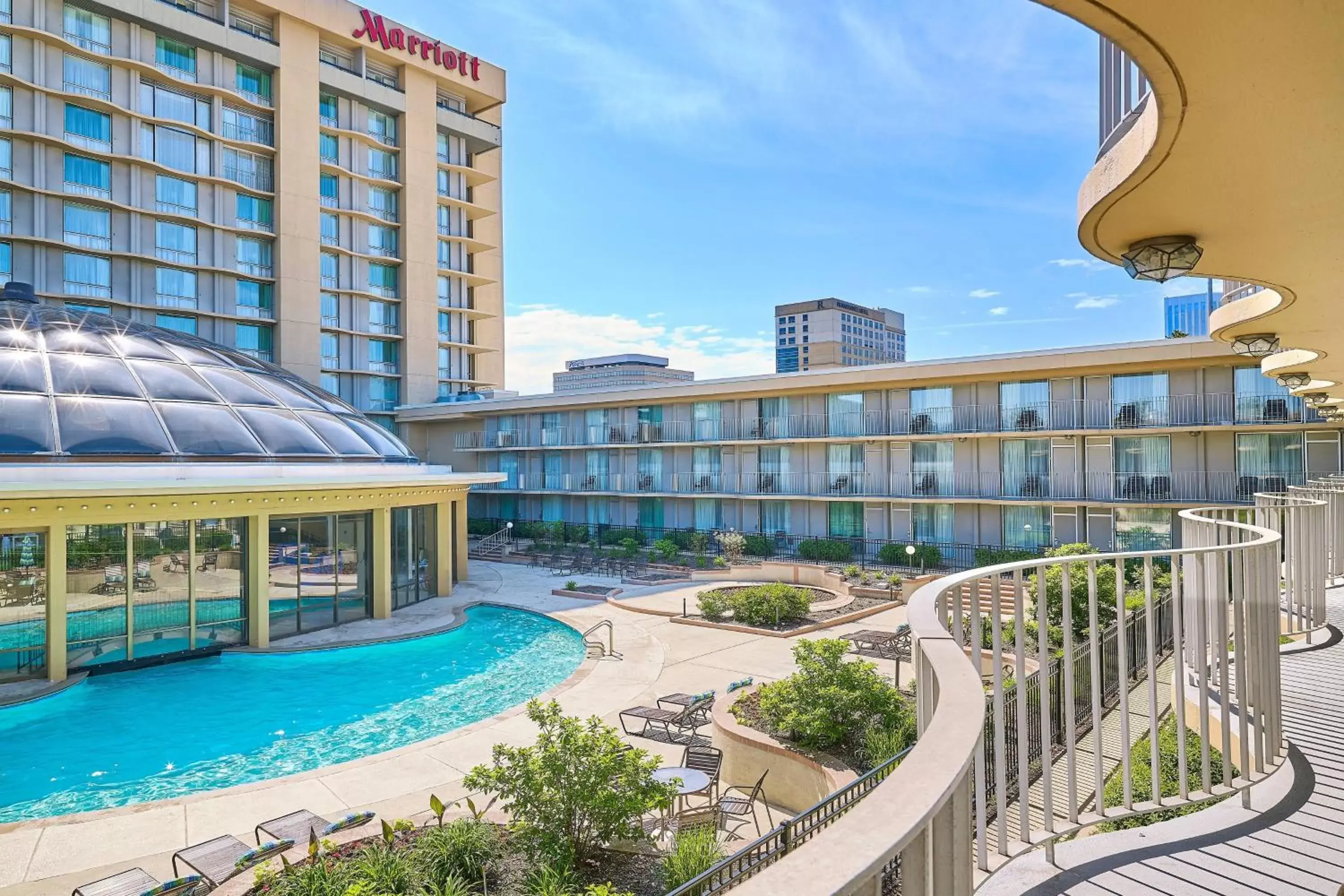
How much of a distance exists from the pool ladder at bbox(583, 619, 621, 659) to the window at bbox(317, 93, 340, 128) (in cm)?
4418

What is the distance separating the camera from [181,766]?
1352 centimetres

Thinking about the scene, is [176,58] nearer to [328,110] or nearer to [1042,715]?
[328,110]

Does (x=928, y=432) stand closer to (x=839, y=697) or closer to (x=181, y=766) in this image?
Result: (x=839, y=697)

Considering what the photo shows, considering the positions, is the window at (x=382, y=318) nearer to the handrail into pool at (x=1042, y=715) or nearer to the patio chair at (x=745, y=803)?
the patio chair at (x=745, y=803)

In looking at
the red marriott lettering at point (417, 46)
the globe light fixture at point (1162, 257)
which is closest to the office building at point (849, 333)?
the red marriott lettering at point (417, 46)

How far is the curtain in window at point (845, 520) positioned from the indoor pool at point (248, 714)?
1655 centimetres

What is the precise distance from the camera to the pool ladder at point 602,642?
770 inches

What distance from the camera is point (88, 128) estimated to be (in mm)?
42594

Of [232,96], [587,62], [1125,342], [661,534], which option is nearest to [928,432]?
[1125,342]

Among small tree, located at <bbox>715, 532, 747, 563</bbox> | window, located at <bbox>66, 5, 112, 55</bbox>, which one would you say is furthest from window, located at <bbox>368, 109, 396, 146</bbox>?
small tree, located at <bbox>715, 532, 747, 563</bbox>

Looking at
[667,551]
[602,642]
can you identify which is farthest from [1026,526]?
[602,642]

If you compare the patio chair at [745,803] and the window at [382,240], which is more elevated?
the window at [382,240]

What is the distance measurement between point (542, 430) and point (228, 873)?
37721 millimetres

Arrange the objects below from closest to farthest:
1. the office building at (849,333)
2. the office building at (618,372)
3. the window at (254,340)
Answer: the window at (254,340) < the office building at (618,372) < the office building at (849,333)
